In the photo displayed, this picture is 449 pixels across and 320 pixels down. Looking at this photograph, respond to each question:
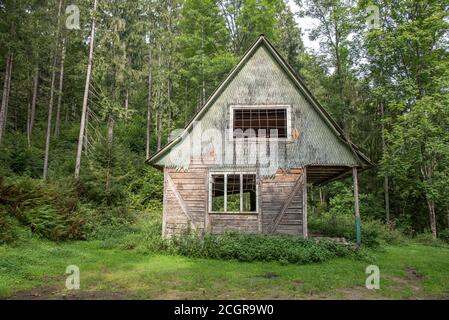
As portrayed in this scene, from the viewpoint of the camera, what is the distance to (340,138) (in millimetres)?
12680

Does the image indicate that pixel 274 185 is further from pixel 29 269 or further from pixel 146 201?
pixel 146 201

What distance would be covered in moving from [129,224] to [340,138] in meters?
10.8

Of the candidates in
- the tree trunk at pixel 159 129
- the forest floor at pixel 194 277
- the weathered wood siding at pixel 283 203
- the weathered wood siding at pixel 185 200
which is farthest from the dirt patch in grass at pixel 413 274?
the tree trunk at pixel 159 129

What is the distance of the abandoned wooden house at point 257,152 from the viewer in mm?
12641

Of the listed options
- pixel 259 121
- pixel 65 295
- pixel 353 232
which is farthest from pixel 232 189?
pixel 65 295

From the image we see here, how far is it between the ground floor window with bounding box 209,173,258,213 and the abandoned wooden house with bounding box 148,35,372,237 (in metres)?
0.07

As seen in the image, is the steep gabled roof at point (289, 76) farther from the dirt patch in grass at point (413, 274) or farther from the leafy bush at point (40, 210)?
the leafy bush at point (40, 210)

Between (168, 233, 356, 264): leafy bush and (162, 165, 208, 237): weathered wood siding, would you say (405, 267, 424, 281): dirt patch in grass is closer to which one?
(168, 233, 356, 264): leafy bush

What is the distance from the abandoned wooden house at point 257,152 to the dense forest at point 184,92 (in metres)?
5.08

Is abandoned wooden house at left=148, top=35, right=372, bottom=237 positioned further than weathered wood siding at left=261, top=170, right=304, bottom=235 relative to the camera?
Yes

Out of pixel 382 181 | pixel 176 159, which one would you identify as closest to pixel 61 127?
pixel 176 159

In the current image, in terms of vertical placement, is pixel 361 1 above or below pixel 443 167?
above

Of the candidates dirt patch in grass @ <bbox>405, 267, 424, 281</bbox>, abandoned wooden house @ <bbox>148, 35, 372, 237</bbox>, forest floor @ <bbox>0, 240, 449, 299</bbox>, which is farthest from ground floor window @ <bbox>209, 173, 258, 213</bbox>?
dirt patch in grass @ <bbox>405, 267, 424, 281</bbox>

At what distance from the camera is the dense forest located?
16.8m
